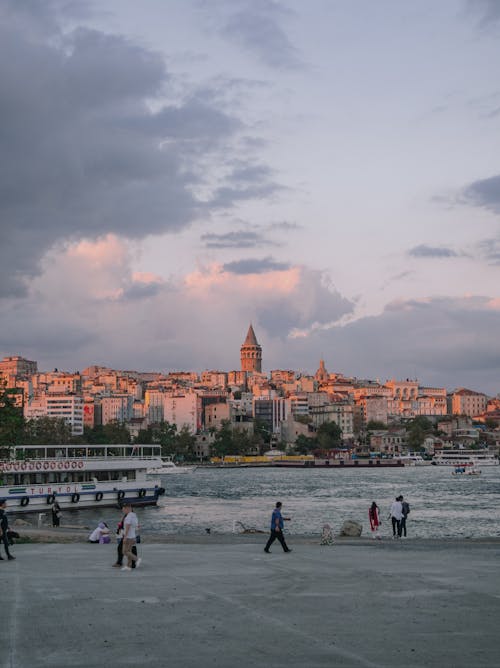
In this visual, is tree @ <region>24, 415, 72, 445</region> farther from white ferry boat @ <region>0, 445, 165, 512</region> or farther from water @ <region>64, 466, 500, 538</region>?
white ferry boat @ <region>0, 445, 165, 512</region>

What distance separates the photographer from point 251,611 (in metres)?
15.3

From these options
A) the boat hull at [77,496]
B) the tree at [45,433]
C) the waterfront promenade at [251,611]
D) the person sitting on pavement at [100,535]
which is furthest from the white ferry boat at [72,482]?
the tree at [45,433]

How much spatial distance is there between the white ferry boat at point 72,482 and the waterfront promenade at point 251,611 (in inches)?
1450

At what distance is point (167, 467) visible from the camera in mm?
172500

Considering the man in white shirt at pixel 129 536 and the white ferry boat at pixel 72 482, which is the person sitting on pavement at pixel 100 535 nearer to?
the man in white shirt at pixel 129 536

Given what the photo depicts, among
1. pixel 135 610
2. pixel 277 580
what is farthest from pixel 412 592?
pixel 135 610

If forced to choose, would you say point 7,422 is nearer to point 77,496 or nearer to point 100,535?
point 77,496

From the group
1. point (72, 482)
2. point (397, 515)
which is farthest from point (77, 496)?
point (397, 515)

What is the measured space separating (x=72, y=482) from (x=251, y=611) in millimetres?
50529

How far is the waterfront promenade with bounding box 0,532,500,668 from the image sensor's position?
12.2 m

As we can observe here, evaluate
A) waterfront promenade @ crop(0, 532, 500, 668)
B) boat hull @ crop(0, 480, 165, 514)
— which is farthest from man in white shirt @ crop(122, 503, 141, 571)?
boat hull @ crop(0, 480, 165, 514)

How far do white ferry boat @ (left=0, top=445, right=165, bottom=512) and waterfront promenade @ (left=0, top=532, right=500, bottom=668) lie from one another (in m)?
36.8

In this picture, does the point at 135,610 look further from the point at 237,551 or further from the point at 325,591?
the point at 237,551

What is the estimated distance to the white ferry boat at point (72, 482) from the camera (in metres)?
59.6
